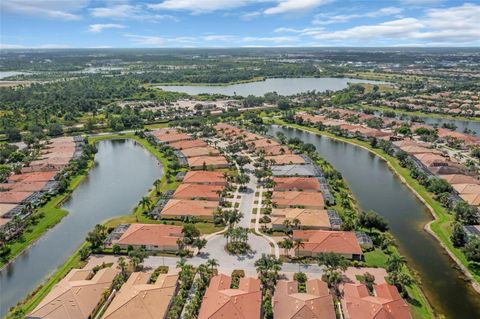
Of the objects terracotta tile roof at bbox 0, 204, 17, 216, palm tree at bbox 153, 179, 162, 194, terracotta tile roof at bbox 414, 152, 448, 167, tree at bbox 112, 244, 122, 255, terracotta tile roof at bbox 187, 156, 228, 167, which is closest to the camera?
tree at bbox 112, 244, 122, 255

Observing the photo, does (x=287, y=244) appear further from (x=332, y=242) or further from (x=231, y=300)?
(x=231, y=300)

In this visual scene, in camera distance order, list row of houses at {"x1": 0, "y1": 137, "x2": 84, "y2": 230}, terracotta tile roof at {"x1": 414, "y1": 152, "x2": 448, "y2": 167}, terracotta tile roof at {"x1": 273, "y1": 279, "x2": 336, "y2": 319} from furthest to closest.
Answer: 1. terracotta tile roof at {"x1": 414, "y1": 152, "x2": 448, "y2": 167}
2. row of houses at {"x1": 0, "y1": 137, "x2": 84, "y2": 230}
3. terracotta tile roof at {"x1": 273, "y1": 279, "x2": 336, "y2": 319}

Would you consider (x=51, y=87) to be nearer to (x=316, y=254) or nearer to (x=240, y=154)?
(x=240, y=154)

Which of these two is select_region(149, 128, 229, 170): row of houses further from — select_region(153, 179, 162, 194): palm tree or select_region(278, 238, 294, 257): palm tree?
select_region(278, 238, 294, 257): palm tree

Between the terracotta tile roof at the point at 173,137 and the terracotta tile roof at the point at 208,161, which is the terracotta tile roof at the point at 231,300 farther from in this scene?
the terracotta tile roof at the point at 173,137

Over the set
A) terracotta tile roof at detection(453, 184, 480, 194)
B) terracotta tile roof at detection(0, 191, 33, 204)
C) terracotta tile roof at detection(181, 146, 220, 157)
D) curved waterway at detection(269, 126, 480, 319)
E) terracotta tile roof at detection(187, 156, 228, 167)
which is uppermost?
terracotta tile roof at detection(181, 146, 220, 157)

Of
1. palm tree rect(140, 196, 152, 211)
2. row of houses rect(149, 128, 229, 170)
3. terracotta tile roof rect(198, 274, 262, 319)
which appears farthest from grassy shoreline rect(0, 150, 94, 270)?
terracotta tile roof rect(198, 274, 262, 319)

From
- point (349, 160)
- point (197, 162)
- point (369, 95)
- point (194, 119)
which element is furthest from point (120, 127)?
point (369, 95)
